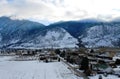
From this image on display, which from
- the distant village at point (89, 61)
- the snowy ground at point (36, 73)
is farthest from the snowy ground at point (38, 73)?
the distant village at point (89, 61)

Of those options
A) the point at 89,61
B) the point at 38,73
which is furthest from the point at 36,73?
the point at 89,61

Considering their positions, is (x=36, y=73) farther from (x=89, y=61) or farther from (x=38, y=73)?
(x=89, y=61)

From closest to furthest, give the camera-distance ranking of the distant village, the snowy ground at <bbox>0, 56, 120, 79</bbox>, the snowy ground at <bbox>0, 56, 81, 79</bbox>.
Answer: the snowy ground at <bbox>0, 56, 120, 79</bbox> → the snowy ground at <bbox>0, 56, 81, 79</bbox> → the distant village

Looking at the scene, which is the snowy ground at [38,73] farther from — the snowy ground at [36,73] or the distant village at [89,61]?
the distant village at [89,61]

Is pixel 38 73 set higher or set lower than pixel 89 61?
lower

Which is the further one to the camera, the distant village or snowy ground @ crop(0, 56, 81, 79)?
the distant village

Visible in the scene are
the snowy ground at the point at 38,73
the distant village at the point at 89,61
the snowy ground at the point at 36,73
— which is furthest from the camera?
the distant village at the point at 89,61

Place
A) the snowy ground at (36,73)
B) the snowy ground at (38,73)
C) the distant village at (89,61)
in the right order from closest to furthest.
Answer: the snowy ground at (38,73) → the snowy ground at (36,73) → the distant village at (89,61)

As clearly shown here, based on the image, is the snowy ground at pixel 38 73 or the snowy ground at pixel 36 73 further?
the snowy ground at pixel 36 73

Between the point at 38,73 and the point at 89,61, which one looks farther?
the point at 89,61

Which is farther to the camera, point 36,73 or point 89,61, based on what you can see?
point 89,61

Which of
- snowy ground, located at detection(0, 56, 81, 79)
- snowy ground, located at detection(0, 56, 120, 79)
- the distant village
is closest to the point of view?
snowy ground, located at detection(0, 56, 120, 79)

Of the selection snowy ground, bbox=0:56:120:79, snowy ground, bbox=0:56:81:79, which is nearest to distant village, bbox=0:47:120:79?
snowy ground, bbox=0:56:120:79

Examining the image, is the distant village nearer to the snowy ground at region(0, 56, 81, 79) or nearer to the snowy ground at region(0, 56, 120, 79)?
the snowy ground at region(0, 56, 120, 79)
